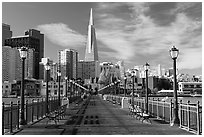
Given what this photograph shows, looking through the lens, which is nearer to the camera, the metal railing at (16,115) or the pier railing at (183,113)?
the pier railing at (183,113)

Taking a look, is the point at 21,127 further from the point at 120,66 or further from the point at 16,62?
the point at 120,66

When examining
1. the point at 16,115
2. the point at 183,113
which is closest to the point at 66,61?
the point at 16,115

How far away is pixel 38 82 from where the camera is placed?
5684 inches

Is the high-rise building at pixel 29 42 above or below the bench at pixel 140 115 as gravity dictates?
above

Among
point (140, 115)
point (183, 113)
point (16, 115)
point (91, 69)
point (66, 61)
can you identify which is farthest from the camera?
point (91, 69)

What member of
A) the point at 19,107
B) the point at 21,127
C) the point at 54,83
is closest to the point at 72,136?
the point at 21,127

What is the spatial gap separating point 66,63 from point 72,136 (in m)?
100

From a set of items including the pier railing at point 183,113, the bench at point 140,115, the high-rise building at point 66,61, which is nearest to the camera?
the pier railing at point 183,113

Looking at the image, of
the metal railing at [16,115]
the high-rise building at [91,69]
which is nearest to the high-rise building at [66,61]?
the high-rise building at [91,69]

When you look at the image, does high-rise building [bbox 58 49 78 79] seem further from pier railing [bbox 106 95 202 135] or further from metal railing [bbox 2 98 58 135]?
metal railing [bbox 2 98 58 135]

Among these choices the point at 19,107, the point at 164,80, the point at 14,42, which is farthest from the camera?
the point at 164,80

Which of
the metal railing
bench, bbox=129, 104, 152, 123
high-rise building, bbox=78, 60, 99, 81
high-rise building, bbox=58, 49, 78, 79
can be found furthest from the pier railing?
high-rise building, bbox=78, 60, 99, 81

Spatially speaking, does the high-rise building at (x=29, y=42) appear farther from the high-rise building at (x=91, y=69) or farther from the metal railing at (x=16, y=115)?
the high-rise building at (x=91, y=69)

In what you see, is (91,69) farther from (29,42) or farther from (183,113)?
(183,113)
